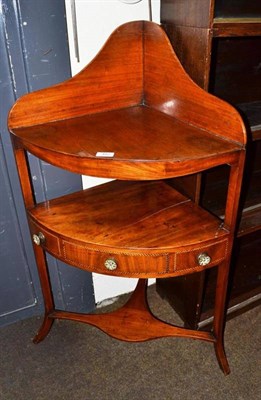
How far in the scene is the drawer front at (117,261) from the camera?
1.09 m

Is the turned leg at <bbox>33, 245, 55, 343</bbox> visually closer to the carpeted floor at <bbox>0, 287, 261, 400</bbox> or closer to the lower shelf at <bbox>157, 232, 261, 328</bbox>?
the carpeted floor at <bbox>0, 287, 261, 400</bbox>

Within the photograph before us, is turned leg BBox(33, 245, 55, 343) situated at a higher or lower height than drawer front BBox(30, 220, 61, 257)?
lower

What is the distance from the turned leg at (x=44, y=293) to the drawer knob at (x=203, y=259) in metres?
0.58

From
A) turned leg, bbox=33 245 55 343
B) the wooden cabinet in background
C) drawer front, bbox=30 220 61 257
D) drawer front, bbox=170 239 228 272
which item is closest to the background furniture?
turned leg, bbox=33 245 55 343

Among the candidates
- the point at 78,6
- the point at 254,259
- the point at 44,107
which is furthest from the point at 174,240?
the point at 254,259

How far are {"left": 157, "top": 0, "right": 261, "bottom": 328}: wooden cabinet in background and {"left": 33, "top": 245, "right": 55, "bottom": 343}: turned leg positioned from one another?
1.86 feet

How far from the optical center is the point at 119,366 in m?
1.52

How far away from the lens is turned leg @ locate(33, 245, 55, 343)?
4.50ft

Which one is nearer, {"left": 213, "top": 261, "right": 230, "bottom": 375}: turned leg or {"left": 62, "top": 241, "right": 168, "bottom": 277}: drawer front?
{"left": 62, "top": 241, "right": 168, "bottom": 277}: drawer front

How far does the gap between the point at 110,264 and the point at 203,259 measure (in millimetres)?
282

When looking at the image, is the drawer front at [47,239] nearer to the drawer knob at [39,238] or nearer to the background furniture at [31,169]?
the drawer knob at [39,238]

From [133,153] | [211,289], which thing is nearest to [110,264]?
[133,153]

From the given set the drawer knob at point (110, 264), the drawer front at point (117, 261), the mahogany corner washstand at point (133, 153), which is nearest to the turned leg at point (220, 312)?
the mahogany corner washstand at point (133, 153)

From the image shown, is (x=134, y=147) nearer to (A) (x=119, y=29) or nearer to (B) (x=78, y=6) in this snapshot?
(A) (x=119, y=29)
